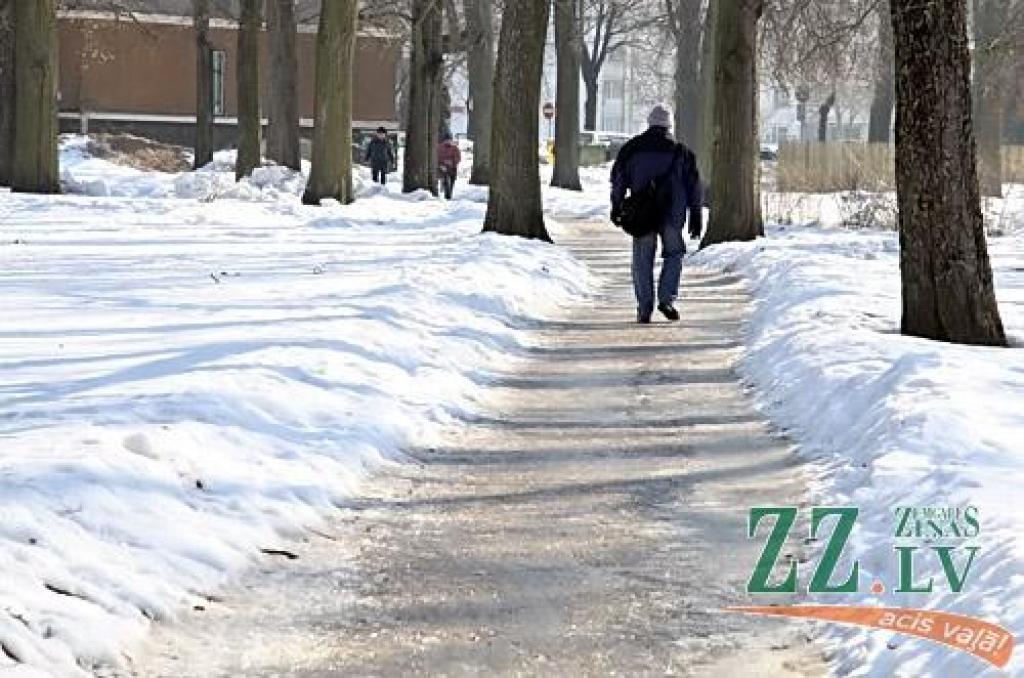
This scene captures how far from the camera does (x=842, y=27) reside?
27297 mm

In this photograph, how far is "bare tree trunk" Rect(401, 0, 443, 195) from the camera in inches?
1428

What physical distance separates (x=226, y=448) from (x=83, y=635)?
2646mm

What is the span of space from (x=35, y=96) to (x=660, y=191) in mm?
17874

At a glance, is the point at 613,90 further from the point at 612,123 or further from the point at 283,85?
the point at 283,85

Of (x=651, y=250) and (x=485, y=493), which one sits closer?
(x=485, y=493)

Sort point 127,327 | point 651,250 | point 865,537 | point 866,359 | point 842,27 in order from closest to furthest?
point 865,537 < point 866,359 < point 127,327 < point 651,250 < point 842,27

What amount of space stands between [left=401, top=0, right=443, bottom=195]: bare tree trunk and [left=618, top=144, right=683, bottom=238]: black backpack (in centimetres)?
2102

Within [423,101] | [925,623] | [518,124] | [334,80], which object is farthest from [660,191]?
[423,101]

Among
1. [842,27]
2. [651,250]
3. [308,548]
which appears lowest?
[308,548]

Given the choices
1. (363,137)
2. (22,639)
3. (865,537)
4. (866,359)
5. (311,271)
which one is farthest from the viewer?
(363,137)

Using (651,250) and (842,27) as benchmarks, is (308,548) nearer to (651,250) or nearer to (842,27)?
(651,250)

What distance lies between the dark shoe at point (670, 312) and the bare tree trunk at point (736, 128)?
899 cm

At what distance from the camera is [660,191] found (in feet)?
48.0

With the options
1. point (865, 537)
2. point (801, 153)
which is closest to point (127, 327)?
point (865, 537)
